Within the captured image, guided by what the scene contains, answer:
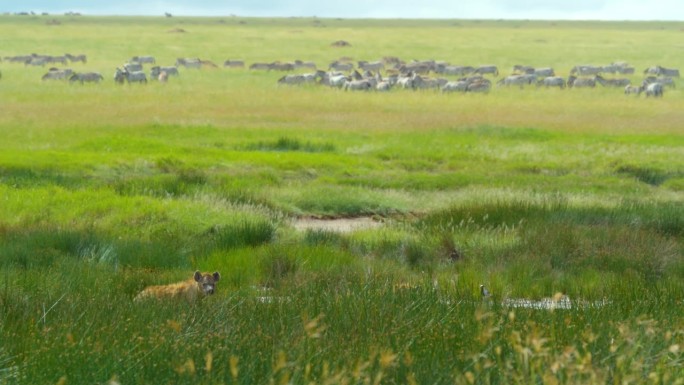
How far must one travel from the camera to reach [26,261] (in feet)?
34.1

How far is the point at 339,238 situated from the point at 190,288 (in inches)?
187

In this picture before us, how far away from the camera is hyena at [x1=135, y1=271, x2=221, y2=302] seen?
8.14 meters

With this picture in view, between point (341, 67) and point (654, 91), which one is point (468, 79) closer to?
point (654, 91)

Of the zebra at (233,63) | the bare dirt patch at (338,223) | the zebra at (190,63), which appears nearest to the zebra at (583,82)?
the zebra at (233,63)

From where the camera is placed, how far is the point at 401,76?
4881 cm

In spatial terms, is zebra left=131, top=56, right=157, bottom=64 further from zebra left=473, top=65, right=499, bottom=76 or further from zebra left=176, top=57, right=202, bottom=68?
zebra left=473, top=65, right=499, bottom=76

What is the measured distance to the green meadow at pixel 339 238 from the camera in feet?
17.3

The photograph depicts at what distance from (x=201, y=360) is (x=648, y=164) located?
18339mm

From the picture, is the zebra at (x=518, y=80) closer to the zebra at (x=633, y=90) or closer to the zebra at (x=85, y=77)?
the zebra at (x=633, y=90)

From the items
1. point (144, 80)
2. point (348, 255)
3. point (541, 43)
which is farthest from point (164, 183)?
point (541, 43)

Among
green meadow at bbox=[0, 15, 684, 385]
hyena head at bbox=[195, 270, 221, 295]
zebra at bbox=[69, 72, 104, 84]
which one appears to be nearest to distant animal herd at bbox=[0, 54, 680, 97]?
zebra at bbox=[69, 72, 104, 84]

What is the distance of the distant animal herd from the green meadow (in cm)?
481

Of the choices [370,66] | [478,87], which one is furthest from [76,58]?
[478,87]

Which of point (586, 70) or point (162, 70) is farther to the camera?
point (586, 70)
